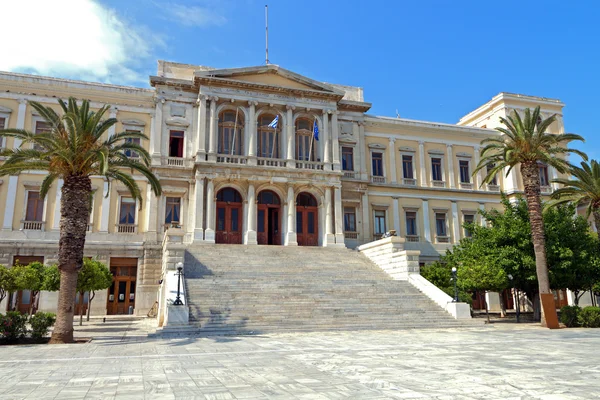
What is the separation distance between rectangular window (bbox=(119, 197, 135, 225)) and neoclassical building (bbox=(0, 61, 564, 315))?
6cm

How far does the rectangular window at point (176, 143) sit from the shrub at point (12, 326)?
16.5m

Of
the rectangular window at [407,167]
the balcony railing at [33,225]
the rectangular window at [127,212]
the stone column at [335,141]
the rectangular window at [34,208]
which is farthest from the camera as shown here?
the rectangular window at [407,167]

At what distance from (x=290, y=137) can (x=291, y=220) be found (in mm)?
5522

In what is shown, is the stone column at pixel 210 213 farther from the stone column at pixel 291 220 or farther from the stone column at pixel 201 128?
the stone column at pixel 291 220

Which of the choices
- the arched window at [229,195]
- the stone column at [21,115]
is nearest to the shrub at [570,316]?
the arched window at [229,195]

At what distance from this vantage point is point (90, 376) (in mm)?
8961

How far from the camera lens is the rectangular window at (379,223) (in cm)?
3422

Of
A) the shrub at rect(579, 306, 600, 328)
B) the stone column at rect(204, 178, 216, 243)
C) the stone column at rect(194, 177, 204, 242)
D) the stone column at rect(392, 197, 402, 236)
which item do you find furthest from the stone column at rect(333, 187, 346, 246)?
the shrub at rect(579, 306, 600, 328)

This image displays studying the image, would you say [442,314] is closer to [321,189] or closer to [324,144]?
[321,189]

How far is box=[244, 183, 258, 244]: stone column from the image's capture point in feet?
96.0

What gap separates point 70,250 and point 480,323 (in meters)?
16.0

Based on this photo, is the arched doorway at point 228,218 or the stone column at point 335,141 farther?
the stone column at point 335,141

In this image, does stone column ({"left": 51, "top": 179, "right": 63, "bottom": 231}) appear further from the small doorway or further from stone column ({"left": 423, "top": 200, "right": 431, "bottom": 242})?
stone column ({"left": 423, "top": 200, "right": 431, "bottom": 242})

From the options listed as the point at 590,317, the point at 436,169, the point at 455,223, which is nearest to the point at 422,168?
the point at 436,169
